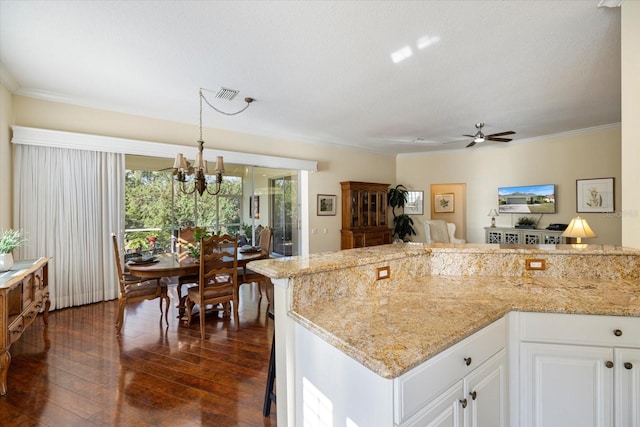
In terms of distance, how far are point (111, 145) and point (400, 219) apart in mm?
6096

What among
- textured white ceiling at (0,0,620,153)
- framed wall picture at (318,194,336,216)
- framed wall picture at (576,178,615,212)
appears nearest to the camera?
textured white ceiling at (0,0,620,153)

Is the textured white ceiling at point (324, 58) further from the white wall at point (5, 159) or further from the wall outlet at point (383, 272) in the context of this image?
the wall outlet at point (383, 272)

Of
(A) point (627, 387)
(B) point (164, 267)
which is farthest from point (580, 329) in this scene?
(B) point (164, 267)

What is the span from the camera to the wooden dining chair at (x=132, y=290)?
3203 mm

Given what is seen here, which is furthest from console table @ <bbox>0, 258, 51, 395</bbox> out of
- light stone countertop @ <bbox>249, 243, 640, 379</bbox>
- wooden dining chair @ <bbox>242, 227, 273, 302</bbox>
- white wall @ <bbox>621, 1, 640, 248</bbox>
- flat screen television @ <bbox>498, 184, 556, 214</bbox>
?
flat screen television @ <bbox>498, 184, 556, 214</bbox>

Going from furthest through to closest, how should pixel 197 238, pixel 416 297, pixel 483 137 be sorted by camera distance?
pixel 483 137 → pixel 197 238 → pixel 416 297

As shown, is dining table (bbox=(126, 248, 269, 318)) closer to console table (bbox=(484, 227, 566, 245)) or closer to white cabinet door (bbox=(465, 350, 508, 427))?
white cabinet door (bbox=(465, 350, 508, 427))

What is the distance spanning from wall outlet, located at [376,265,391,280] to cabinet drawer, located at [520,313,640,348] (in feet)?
2.26

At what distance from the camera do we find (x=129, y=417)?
1.95 m

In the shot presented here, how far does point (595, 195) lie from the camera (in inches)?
214

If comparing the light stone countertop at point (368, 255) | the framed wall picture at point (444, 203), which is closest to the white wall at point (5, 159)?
the light stone countertop at point (368, 255)

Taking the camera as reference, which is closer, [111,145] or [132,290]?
[132,290]

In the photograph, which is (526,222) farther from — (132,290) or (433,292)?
(132,290)

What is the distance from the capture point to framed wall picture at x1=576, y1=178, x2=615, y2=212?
5.28 m
